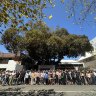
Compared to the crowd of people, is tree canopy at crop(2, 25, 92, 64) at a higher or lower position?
higher

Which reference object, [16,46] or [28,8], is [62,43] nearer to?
[16,46]

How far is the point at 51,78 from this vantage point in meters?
27.3

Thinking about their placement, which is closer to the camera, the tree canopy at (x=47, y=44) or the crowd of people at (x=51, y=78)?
the crowd of people at (x=51, y=78)

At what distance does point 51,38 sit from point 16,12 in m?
31.5

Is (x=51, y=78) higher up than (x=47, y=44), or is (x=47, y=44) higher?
(x=47, y=44)

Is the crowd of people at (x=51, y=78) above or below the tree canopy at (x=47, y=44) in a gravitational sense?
below

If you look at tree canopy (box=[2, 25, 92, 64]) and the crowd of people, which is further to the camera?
tree canopy (box=[2, 25, 92, 64])

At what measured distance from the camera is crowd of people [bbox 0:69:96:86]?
89.1 feet

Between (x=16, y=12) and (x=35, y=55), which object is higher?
(x=35, y=55)

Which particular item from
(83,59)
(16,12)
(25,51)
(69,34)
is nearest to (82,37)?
(69,34)

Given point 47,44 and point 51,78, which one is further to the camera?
point 47,44

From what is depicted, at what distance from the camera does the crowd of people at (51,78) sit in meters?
27.2

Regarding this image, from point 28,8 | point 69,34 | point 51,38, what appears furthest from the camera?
point 69,34

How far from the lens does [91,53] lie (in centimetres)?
4950
